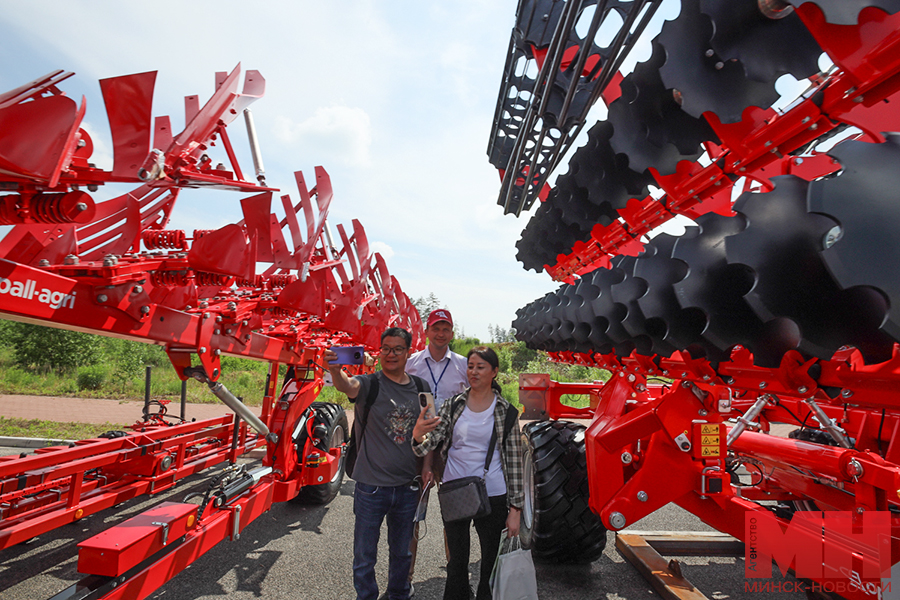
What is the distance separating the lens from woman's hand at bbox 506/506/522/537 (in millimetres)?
2938

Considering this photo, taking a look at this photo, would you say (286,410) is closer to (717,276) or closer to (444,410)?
(444,410)

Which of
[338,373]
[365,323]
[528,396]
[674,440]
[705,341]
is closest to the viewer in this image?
[705,341]

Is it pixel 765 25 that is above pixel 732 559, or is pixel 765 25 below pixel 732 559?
above

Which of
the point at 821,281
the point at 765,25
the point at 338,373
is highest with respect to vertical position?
the point at 765,25

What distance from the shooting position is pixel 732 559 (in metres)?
4.41

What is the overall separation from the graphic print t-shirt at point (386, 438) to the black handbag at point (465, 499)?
0.39 meters

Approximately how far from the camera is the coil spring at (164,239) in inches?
136

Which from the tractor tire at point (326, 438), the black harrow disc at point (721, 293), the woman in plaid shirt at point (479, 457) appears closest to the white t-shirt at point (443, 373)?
the woman in plaid shirt at point (479, 457)

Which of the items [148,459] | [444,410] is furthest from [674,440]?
[148,459]

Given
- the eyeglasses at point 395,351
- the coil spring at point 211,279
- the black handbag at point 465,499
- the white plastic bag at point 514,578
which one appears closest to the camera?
the white plastic bag at point 514,578

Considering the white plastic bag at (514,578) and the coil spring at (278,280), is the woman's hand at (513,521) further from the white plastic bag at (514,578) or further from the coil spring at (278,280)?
the coil spring at (278,280)

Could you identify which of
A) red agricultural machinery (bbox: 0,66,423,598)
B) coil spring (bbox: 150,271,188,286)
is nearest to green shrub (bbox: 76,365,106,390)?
red agricultural machinery (bbox: 0,66,423,598)

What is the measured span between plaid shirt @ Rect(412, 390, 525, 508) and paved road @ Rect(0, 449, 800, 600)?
1226 mm

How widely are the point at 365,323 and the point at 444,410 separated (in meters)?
5.19
